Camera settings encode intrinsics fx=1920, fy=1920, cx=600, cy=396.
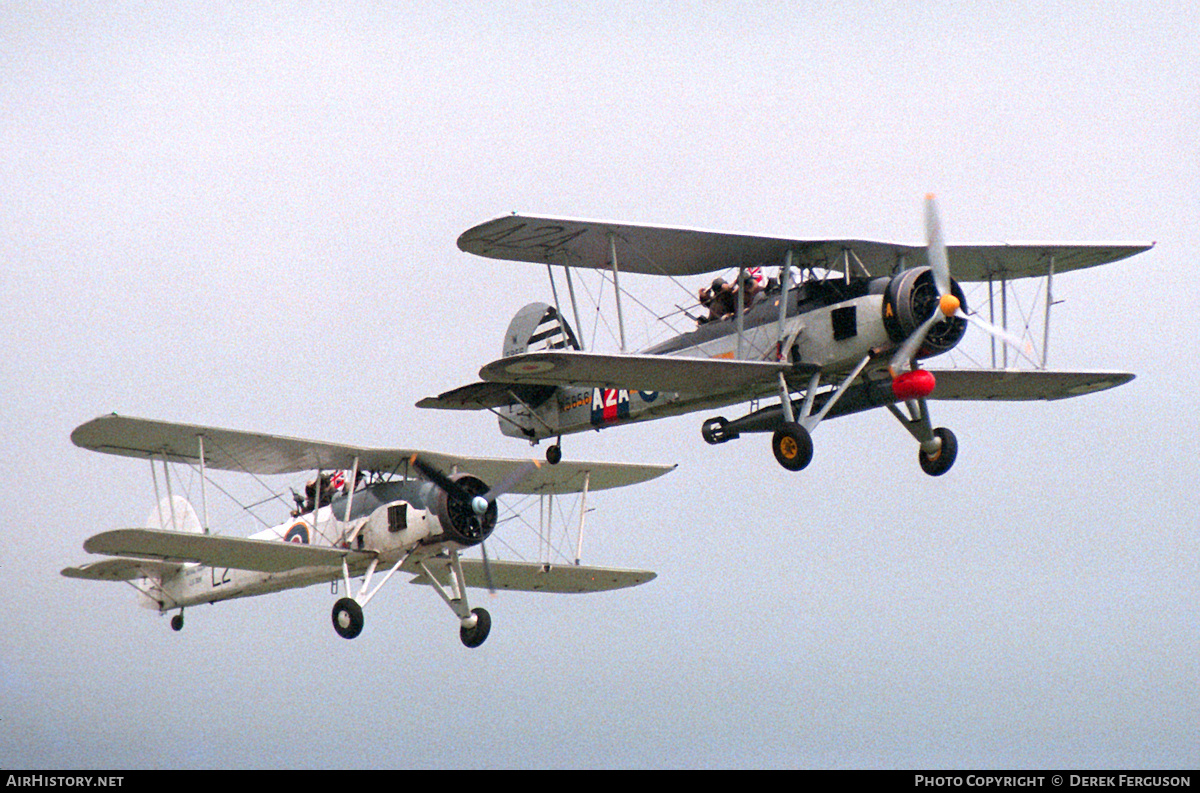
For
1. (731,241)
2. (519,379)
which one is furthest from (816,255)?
(519,379)

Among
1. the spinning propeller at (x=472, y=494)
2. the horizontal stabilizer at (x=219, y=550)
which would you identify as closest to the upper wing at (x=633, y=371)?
the spinning propeller at (x=472, y=494)

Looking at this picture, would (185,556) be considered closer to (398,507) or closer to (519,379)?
(398,507)

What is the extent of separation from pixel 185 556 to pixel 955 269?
39.3 ft

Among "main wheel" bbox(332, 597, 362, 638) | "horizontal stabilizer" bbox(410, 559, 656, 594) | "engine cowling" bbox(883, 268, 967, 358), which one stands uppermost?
"engine cowling" bbox(883, 268, 967, 358)

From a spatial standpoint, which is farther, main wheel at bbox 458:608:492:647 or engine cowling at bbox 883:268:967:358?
main wheel at bbox 458:608:492:647

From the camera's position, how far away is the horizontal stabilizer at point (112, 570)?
31.9 meters

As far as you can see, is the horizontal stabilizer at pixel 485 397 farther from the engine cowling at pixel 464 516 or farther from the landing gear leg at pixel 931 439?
the landing gear leg at pixel 931 439

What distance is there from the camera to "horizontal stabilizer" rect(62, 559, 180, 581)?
105 ft

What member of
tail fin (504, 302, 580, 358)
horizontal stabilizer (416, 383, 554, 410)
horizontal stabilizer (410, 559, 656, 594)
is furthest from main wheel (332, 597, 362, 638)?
tail fin (504, 302, 580, 358)

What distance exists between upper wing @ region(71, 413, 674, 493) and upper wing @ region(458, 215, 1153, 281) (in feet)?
20.1

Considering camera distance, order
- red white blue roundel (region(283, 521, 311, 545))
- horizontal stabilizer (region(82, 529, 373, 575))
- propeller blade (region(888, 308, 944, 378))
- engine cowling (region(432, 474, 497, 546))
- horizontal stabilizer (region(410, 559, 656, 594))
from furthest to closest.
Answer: horizontal stabilizer (region(410, 559, 656, 594)) < red white blue roundel (region(283, 521, 311, 545)) < engine cowling (region(432, 474, 497, 546)) < horizontal stabilizer (region(82, 529, 373, 575)) < propeller blade (region(888, 308, 944, 378))

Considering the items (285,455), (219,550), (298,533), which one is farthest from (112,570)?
(219,550)

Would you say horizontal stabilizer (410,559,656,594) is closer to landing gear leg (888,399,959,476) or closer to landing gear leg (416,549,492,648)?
landing gear leg (416,549,492,648)
